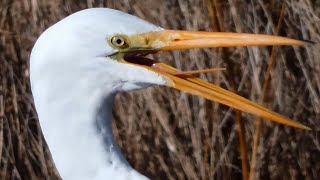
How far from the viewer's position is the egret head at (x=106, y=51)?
173cm

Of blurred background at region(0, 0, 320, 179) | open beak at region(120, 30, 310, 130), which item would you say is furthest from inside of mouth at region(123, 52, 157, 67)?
blurred background at region(0, 0, 320, 179)

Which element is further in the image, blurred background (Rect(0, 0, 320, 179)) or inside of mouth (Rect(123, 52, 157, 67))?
blurred background (Rect(0, 0, 320, 179))

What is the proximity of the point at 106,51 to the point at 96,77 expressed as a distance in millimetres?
54

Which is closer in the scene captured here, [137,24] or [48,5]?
[137,24]

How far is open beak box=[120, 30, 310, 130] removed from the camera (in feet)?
5.92

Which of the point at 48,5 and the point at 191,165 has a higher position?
the point at 48,5

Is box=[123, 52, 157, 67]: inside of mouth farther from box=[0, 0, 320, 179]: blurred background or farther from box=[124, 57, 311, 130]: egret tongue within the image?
box=[0, 0, 320, 179]: blurred background

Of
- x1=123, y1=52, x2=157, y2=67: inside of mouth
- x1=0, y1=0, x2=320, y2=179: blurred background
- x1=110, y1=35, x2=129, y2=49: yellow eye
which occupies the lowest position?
x1=0, y1=0, x2=320, y2=179: blurred background

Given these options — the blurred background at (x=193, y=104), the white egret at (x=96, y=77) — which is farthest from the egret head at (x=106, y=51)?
the blurred background at (x=193, y=104)

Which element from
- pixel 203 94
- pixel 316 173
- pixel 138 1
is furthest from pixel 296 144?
pixel 203 94

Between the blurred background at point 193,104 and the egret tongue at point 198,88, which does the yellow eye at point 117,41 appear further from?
the blurred background at point 193,104

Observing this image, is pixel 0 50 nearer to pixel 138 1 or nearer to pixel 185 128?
pixel 138 1

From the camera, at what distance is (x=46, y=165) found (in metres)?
3.54

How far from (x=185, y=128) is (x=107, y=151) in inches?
65.3
